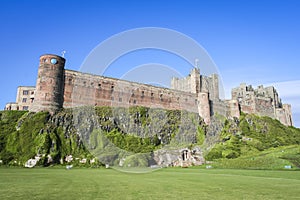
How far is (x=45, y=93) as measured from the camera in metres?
44.9

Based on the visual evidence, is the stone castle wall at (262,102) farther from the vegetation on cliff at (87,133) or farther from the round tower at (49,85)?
the round tower at (49,85)

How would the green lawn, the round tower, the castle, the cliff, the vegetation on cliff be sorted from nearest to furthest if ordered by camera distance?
the green lawn → the cliff → the vegetation on cliff → the round tower → the castle

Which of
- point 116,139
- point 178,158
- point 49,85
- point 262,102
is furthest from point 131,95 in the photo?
point 262,102

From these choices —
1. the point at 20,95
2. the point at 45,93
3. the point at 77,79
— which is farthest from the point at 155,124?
the point at 20,95

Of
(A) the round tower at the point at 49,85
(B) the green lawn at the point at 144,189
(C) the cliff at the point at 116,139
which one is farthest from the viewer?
(A) the round tower at the point at 49,85

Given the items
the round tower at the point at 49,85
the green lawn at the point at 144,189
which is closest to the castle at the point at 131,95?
the round tower at the point at 49,85

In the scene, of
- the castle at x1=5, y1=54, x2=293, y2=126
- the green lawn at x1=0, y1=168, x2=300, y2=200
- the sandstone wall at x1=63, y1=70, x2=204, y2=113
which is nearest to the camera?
the green lawn at x1=0, y1=168, x2=300, y2=200

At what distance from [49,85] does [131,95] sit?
1954 cm

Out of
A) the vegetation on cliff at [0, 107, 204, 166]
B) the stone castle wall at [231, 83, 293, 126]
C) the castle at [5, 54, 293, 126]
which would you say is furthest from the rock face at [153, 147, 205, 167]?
the stone castle wall at [231, 83, 293, 126]

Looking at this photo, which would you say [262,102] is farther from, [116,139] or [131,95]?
[116,139]

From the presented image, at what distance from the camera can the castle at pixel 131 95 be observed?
45763 mm

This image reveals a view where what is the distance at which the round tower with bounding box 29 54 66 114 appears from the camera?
146 feet

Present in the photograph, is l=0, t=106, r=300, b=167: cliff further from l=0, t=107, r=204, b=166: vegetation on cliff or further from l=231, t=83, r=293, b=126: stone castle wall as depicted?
A: l=231, t=83, r=293, b=126: stone castle wall

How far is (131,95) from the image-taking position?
58031 millimetres
